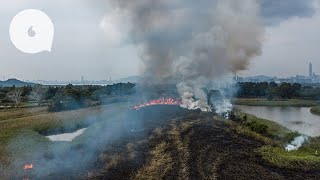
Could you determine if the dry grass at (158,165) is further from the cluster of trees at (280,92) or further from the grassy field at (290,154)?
the cluster of trees at (280,92)

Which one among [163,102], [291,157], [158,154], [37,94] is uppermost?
[37,94]

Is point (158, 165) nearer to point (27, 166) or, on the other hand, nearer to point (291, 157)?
point (27, 166)

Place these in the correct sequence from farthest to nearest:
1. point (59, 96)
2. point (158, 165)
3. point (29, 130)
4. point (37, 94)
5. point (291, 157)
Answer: point (37, 94), point (59, 96), point (29, 130), point (291, 157), point (158, 165)

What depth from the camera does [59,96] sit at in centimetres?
8900

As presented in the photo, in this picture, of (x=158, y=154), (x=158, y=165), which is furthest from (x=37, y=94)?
(x=158, y=165)

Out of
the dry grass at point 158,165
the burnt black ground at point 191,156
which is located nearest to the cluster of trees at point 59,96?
the burnt black ground at point 191,156

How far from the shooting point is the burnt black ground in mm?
26438

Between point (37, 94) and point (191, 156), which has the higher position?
point (37, 94)

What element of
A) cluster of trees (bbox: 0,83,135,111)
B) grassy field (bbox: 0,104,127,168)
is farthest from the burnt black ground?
cluster of trees (bbox: 0,83,135,111)

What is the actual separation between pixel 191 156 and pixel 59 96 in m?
62.8

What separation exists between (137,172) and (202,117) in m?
33.4

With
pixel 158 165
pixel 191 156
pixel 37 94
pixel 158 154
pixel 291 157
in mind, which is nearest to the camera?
pixel 158 165

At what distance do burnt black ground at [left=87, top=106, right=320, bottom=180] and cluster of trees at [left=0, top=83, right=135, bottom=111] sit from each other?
126 ft

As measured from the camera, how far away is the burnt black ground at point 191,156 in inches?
1041
